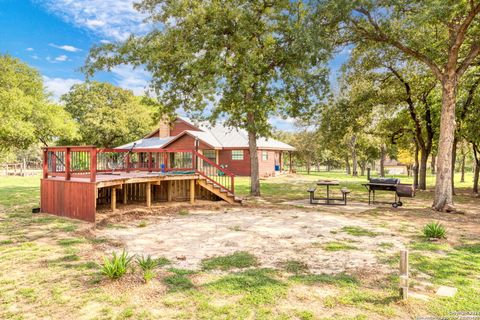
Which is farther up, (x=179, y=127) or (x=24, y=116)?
(x=179, y=127)

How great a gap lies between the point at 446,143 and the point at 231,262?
10.9 metres

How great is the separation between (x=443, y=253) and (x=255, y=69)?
393 inches

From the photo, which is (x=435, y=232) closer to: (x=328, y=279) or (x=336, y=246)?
(x=336, y=246)

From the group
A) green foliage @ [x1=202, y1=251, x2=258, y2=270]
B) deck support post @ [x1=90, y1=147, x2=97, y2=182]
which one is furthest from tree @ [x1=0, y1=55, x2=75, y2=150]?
green foliage @ [x1=202, y1=251, x2=258, y2=270]

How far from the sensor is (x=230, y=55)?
604 inches

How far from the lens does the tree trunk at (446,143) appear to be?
41.2 feet

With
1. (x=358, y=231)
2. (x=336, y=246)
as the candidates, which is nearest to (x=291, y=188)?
(x=358, y=231)

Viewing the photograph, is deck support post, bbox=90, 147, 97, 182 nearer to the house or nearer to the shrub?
the shrub

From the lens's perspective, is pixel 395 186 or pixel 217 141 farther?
pixel 217 141

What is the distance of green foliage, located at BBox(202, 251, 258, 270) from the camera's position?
572 centimetres

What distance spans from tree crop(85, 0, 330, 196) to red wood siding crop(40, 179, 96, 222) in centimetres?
631

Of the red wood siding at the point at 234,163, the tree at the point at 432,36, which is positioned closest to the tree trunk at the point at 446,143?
the tree at the point at 432,36

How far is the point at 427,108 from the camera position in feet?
67.9

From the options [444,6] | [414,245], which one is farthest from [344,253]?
[444,6]
